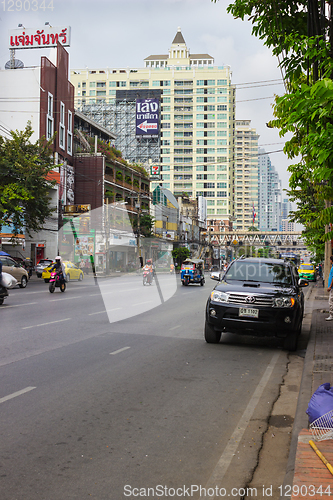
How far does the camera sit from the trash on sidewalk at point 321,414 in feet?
13.9

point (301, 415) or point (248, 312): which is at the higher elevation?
point (248, 312)

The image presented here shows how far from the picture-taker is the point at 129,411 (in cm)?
535

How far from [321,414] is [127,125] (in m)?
107

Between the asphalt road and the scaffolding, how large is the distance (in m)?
99.4

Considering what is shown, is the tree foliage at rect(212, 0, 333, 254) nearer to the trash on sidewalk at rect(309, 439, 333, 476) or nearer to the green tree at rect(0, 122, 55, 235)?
the trash on sidewalk at rect(309, 439, 333, 476)

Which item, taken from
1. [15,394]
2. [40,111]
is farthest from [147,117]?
[15,394]

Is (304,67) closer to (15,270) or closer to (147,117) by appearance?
(15,270)

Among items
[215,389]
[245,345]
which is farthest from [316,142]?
[245,345]

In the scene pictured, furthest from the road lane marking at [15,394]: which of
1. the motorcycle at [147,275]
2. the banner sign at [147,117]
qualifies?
the banner sign at [147,117]

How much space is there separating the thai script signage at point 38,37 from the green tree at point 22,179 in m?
26.7

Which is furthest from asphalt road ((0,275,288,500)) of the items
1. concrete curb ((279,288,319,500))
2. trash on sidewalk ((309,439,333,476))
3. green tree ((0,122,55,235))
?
green tree ((0,122,55,235))

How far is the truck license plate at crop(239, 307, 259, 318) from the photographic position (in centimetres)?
880

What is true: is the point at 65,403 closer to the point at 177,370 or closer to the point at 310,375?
the point at 177,370

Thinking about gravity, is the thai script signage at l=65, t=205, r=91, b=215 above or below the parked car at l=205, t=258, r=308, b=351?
above
